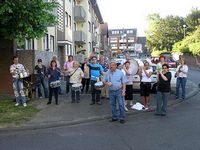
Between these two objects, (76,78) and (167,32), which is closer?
(76,78)

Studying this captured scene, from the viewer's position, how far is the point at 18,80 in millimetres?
13094

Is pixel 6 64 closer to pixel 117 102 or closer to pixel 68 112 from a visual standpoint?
pixel 68 112

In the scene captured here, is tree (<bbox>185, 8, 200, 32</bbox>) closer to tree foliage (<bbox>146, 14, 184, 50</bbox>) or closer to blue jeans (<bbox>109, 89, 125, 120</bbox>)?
tree foliage (<bbox>146, 14, 184, 50</bbox>)

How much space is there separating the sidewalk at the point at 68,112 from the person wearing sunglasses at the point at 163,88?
0.81m

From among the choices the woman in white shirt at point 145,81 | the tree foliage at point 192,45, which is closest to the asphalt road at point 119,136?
the woman in white shirt at point 145,81

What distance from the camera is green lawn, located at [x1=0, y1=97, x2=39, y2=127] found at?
35.0 ft

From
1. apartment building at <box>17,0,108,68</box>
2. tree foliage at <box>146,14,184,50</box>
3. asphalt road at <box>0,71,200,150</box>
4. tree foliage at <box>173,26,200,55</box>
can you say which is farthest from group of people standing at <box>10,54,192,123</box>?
tree foliage at <box>146,14,184,50</box>

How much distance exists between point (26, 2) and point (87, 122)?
420 cm

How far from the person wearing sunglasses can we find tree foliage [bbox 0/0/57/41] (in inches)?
161

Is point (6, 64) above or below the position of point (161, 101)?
above

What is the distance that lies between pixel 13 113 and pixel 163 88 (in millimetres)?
4557

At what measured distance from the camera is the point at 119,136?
880 cm

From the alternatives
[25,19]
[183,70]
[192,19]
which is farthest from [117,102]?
[192,19]

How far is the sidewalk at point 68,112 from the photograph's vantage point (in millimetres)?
10547
